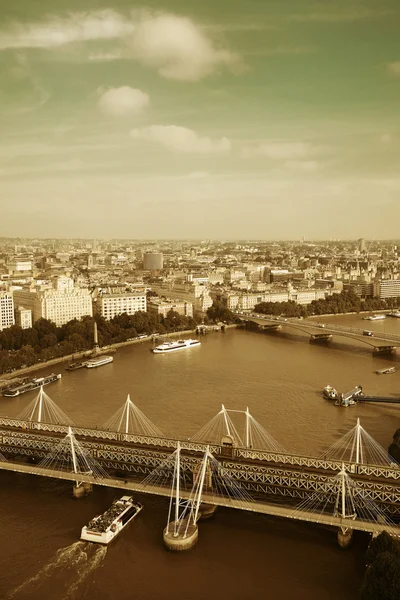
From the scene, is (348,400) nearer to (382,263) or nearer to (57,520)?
(57,520)

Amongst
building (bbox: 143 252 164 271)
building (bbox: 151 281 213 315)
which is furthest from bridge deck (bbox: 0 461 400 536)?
building (bbox: 143 252 164 271)

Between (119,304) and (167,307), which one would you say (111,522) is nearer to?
(119,304)

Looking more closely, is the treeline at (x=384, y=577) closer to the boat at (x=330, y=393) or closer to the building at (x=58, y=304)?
the boat at (x=330, y=393)

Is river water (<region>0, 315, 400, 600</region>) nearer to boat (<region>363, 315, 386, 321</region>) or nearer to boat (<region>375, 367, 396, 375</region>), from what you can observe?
boat (<region>375, 367, 396, 375</region>)

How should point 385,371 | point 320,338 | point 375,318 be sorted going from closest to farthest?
point 385,371 < point 320,338 < point 375,318

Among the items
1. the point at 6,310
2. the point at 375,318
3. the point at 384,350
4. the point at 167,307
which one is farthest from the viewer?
the point at 375,318

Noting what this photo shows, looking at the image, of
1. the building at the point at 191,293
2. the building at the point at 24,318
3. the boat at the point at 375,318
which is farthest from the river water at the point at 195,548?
the building at the point at 191,293

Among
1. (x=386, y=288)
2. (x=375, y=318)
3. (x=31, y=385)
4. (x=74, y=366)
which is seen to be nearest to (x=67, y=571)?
(x=31, y=385)
